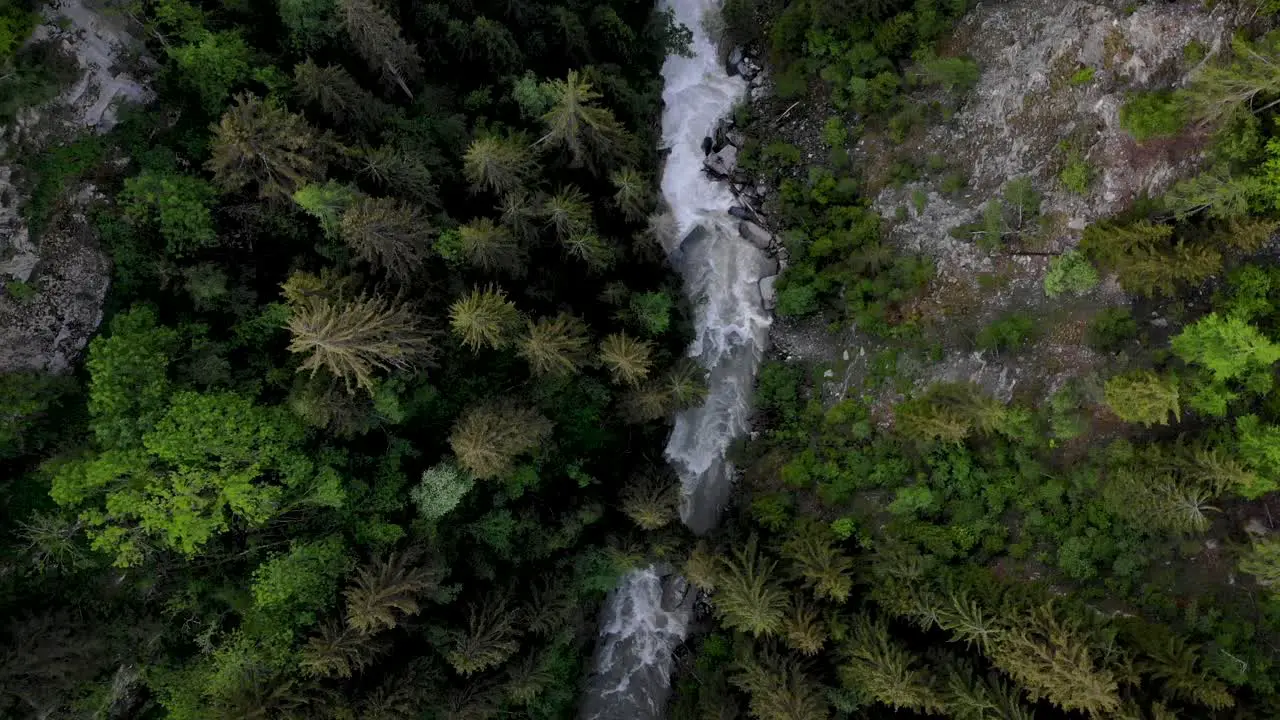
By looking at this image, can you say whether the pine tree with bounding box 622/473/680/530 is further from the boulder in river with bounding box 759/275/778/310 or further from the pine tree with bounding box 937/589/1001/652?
the pine tree with bounding box 937/589/1001/652

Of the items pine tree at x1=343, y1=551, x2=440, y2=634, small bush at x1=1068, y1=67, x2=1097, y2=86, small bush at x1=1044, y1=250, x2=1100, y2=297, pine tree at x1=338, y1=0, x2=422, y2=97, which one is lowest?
pine tree at x1=343, y1=551, x2=440, y2=634

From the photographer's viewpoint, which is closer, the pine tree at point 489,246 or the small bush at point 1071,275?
the pine tree at point 489,246

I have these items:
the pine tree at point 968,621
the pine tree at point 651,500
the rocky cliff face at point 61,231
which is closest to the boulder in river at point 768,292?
the pine tree at point 651,500

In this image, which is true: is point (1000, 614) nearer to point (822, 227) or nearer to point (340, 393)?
point (822, 227)

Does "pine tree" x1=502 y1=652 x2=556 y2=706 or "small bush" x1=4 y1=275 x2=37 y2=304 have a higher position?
"small bush" x1=4 y1=275 x2=37 y2=304

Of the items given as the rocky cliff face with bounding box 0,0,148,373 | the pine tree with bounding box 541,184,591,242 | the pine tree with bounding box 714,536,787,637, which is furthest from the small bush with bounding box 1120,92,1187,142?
the rocky cliff face with bounding box 0,0,148,373

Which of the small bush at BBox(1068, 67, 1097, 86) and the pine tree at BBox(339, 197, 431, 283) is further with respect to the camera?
the small bush at BBox(1068, 67, 1097, 86)

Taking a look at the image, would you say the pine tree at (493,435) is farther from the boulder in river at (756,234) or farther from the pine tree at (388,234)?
the boulder in river at (756,234)
